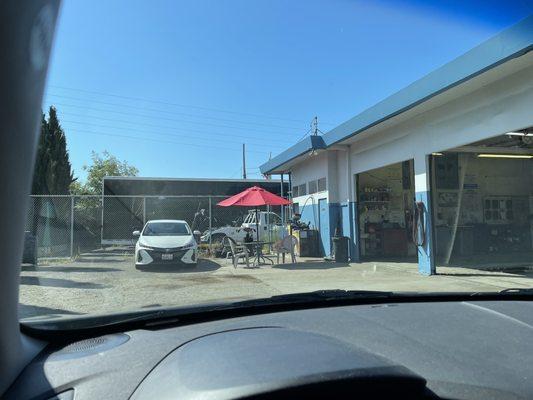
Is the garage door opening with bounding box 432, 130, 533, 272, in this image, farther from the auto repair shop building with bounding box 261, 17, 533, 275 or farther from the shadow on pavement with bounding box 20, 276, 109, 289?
the shadow on pavement with bounding box 20, 276, 109, 289

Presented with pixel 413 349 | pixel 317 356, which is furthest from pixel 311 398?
pixel 413 349

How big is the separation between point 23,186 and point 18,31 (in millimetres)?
527

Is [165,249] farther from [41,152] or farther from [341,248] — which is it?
[41,152]

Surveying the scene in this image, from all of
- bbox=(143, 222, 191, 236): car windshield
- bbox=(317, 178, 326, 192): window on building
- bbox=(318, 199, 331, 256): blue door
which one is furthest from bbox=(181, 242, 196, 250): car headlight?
bbox=(317, 178, 326, 192): window on building

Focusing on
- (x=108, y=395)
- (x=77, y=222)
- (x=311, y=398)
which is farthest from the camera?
(x=77, y=222)

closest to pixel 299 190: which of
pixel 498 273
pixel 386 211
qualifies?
pixel 386 211

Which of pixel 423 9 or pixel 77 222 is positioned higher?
pixel 423 9

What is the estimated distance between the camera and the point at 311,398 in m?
1.61

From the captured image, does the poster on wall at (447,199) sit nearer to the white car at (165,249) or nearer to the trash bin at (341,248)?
the trash bin at (341,248)

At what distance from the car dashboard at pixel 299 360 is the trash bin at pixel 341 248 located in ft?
46.5

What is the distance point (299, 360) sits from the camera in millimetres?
1767

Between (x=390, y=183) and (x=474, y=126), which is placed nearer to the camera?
(x=474, y=126)

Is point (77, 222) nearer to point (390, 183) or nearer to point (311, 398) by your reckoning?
point (390, 183)

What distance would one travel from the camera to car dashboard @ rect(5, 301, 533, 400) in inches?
65.1
